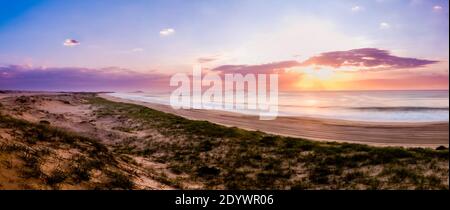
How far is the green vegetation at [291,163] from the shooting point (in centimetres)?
1358

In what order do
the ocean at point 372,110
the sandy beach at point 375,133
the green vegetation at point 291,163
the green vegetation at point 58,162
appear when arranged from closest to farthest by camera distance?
the green vegetation at point 58,162 → the green vegetation at point 291,163 → the sandy beach at point 375,133 → the ocean at point 372,110

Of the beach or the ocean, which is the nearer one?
the beach

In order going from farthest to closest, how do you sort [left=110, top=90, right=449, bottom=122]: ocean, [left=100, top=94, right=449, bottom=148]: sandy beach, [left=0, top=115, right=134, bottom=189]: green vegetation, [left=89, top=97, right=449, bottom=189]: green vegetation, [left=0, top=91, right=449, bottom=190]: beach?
[left=110, top=90, right=449, bottom=122]: ocean < [left=100, top=94, right=449, bottom=148]: sandy beach < [left=89, top=97, right=449, bottom=189]: green vegetation < [left=0, top=91, right=449, bottom=190]: beach < [left=0, top=115, right=134, bottom=189]: green vegetation

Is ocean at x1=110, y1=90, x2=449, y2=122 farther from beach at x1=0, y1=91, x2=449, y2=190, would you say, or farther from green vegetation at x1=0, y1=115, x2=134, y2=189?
green vegetation at x1=0, y1=115, x2=134, y2=189

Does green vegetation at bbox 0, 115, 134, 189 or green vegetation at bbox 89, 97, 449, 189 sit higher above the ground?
green vegetation at bbox 0, 115, 134, 189

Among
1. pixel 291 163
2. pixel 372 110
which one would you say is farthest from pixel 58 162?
pixel 372 110

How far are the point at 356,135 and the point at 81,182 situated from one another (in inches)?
938

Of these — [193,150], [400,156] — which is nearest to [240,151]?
[193,150]

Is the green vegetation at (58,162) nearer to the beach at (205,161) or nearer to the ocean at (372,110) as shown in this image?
the beach at (205,161)

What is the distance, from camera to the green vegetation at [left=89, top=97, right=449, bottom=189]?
535 inches

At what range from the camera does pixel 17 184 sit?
7.70 meters

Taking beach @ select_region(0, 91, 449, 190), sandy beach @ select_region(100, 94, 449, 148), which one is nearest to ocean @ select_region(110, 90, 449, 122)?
sandy beach @ select_region(100, 94, 449, 148)

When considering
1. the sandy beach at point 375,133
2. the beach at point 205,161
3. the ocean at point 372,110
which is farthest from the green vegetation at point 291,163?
the ocean at point 372,110
